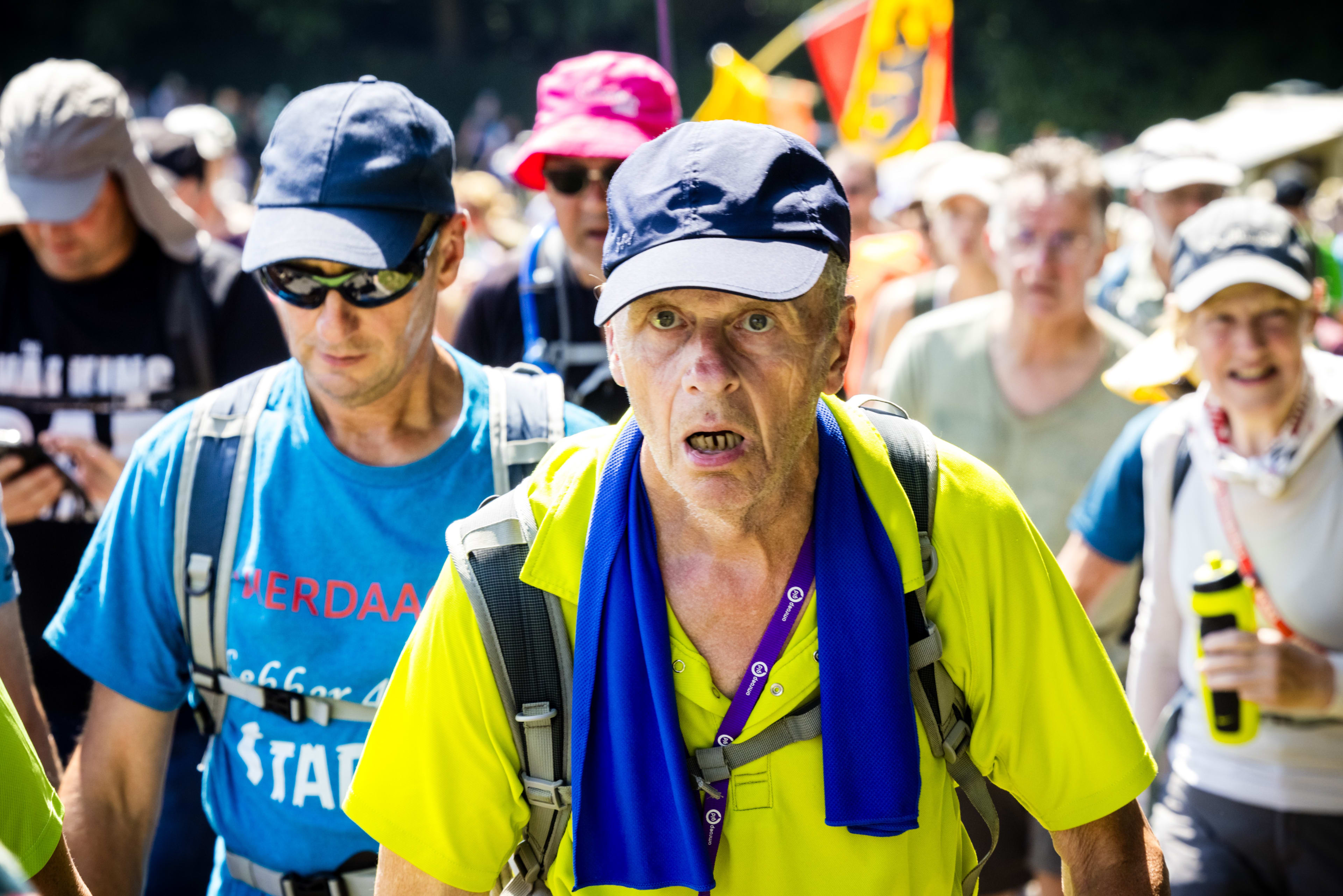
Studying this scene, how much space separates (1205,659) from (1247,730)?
7.3 inches

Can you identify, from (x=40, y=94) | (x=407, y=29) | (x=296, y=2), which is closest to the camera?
(x=40, y=94)

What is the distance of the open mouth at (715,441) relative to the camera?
68.2 inches

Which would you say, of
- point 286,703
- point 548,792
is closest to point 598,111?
point 286,703

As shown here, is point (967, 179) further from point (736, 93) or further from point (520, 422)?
point (520, 422)

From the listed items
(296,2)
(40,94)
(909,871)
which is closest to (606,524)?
(909,871)

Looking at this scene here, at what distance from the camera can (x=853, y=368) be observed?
6.52 meters

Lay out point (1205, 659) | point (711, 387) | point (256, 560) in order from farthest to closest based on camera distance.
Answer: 1. point (1205, 659)
2. point (256, 560)
3. point (711, 387)

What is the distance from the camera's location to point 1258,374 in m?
3.02

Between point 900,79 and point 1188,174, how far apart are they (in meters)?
2.99

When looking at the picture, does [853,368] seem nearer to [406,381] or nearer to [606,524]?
[406,381]

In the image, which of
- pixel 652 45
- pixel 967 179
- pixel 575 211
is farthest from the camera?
pixel 652 45

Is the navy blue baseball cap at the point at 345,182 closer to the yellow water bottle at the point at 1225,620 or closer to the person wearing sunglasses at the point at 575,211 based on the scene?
the person wearing sunglasses at the point at 575,211

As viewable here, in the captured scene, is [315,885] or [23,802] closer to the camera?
[23,802]

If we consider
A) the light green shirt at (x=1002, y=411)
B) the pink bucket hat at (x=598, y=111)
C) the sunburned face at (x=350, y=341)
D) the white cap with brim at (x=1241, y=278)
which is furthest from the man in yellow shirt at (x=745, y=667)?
the light green shirt at (x=1002, y=411)
